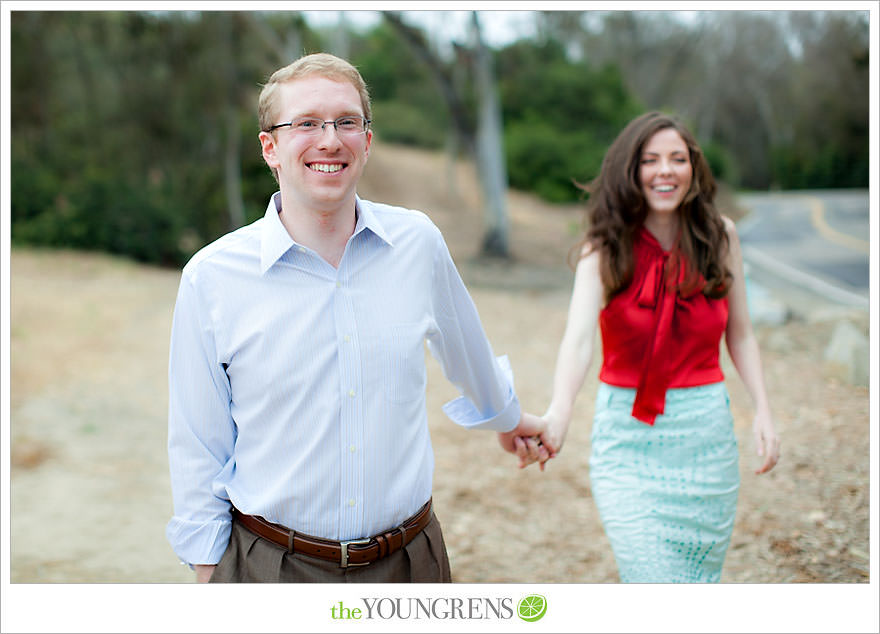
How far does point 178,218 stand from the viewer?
16266mm

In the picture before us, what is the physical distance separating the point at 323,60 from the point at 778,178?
33.8ft

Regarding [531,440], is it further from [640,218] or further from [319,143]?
[319,143]

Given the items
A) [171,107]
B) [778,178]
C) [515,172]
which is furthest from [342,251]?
[515,172]

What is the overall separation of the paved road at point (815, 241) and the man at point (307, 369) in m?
7.55

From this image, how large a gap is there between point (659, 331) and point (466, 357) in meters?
0.85

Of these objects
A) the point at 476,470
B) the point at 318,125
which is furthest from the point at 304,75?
the point at 476,470

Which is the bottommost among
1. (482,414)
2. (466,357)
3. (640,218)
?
(482,414)

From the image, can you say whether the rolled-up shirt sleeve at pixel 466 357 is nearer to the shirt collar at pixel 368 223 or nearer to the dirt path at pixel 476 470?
the shirt collar at pixel 368 223

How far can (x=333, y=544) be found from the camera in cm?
197

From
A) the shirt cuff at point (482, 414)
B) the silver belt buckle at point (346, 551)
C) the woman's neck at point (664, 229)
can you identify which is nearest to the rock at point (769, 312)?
the woman's neck at point (664, 229)

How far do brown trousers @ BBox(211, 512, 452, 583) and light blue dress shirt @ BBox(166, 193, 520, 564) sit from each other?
43 mm

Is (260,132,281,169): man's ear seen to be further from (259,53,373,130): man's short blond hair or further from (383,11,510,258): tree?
(383,11,510,258): tree

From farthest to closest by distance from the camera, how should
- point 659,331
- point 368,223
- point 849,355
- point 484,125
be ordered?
1. point 484,125
2. point 849,355
3. point 659,331
4. point 368,223

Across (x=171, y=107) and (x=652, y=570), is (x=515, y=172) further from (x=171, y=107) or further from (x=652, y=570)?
(x=652, y=570)
